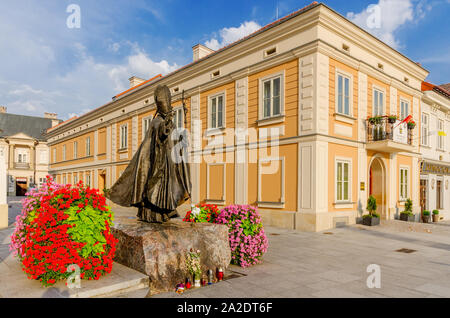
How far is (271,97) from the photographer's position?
45.0ft

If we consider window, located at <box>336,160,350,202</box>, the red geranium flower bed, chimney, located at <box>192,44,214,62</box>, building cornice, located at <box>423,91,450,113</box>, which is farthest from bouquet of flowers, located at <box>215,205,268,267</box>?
building cornice, located at <box>423,91,450,113</box>

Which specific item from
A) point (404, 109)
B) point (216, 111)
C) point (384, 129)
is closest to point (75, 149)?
point (216, 111)

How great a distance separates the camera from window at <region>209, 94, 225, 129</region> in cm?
1628

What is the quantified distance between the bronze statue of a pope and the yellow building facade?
7109 mm

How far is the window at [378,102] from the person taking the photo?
1492cm

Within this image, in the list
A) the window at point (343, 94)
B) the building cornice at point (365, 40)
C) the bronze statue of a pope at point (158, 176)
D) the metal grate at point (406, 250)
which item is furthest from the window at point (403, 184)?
the bronze statue of a pope at point (158, 176)

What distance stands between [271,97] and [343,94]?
2.91 m

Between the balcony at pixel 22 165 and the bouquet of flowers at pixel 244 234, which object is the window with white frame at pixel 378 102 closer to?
the bouquet of flowers at pixel 244 234

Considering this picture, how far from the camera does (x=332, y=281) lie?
18.4 feet

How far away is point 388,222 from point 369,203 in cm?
141

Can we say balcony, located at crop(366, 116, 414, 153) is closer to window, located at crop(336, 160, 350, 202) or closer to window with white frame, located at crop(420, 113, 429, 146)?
window, located at crop(336, 160, 350, 202)

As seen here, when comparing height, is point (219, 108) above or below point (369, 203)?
above
